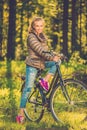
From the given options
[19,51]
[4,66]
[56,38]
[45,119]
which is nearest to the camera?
[45,119]

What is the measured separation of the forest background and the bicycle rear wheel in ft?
1.08

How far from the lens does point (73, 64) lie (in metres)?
17.6

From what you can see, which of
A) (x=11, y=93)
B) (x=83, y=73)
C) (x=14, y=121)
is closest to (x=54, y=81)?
(x=14, y=121)

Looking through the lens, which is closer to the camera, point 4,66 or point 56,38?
point 4,66

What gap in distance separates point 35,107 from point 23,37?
32.9m

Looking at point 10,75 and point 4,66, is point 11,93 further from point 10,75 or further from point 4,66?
point 4,66

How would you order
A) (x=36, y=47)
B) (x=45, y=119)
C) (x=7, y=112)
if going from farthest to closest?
1. (x=7, y=112)
2. (x=45, y=119)
3. (x=36, y=47)

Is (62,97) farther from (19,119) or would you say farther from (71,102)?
(19,119)

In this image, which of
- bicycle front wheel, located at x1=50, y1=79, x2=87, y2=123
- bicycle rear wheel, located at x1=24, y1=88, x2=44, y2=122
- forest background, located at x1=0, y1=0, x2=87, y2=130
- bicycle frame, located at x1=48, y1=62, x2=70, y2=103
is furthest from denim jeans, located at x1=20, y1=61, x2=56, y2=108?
forest background, located at x1=0, y1=0, x2=87, y2=130

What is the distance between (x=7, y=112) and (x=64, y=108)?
138cm

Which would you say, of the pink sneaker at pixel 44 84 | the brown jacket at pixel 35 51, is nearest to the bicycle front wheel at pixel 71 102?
the pink sneaker at pixel 44 84

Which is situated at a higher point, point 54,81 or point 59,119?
point 54,81

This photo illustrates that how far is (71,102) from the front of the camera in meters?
7.00

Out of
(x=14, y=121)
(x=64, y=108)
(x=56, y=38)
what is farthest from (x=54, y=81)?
(x=56, y=38)
